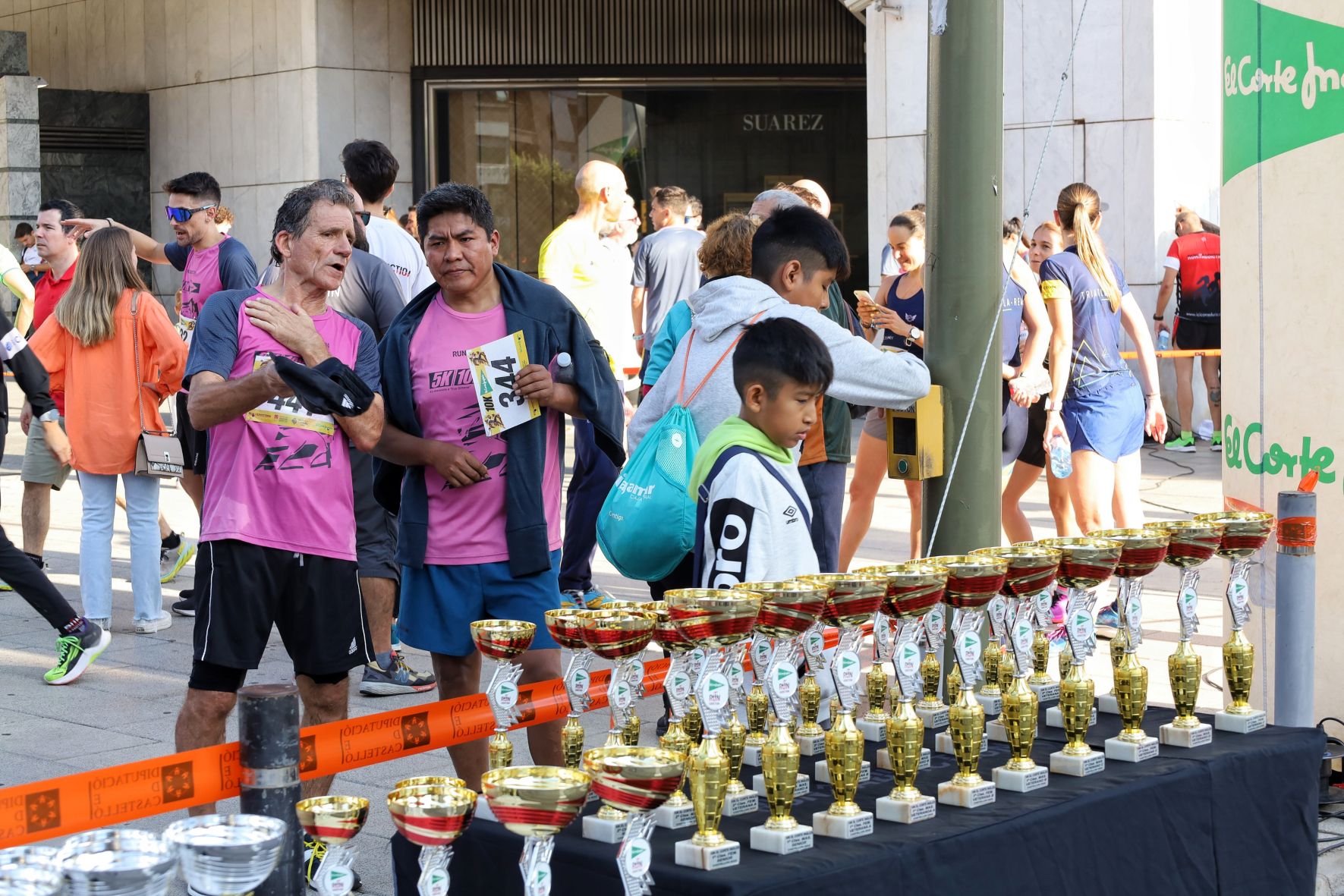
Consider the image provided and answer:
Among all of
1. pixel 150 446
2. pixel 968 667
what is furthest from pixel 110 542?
pixel 968 667

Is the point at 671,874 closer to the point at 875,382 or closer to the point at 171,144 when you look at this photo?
the point at 875,382

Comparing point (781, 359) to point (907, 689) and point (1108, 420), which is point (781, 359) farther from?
point (1108, 420)

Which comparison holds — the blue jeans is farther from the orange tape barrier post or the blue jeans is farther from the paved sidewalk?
the orange tape barrier post

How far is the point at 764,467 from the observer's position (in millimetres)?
3838

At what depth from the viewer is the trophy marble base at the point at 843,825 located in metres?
3.08

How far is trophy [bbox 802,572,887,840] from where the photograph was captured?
311cm

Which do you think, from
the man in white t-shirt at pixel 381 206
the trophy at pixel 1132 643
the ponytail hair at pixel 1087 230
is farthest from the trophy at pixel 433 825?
the ponytail hair at pixel 1087 230

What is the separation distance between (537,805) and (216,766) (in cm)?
103

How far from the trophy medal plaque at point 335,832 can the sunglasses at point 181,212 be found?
16.9 feet

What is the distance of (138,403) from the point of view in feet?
25.8

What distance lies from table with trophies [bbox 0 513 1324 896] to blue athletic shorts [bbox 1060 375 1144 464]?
11.9ft

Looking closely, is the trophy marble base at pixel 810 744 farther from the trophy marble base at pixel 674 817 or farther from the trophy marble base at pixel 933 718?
the trophy marble base at pixel 674 817

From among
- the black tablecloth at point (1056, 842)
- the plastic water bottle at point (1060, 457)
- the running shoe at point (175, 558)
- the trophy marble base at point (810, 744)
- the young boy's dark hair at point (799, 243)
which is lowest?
the running shoe at point (175, 558)

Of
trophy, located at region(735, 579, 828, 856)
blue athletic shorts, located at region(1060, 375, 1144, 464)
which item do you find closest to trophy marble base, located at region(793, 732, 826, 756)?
trophy, located at region(735, 579, 828, 856)
